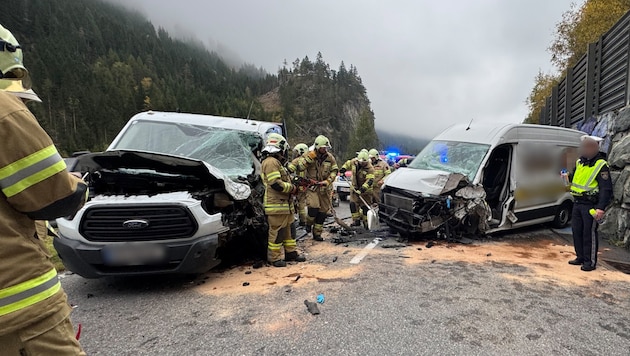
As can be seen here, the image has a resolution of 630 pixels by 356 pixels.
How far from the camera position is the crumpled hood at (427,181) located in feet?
20.2

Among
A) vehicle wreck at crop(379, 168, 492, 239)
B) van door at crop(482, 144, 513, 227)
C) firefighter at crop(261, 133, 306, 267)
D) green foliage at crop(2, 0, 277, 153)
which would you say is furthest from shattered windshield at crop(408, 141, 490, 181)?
green foliage at crop(2, 0, 277, 153)

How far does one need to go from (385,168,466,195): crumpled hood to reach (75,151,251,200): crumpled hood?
3.19 metres

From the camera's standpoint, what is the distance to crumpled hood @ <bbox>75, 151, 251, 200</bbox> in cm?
416

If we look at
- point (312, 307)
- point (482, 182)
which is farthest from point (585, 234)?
point (312, 307)

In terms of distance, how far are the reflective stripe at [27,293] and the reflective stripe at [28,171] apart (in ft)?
1.11

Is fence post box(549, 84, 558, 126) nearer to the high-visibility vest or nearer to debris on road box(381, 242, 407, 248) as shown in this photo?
the high-visibility vest

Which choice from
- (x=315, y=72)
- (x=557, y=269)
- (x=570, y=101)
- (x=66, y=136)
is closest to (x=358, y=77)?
(x=315, y=72)

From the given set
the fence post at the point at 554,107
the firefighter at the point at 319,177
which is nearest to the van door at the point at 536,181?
the firefighter at the point at 319,177

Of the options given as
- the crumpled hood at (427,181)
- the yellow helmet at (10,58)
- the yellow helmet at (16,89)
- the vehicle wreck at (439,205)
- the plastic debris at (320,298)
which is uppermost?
the yellow helmet at (10,58)

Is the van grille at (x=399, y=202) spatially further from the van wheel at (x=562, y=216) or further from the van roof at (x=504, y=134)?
the van wheel at (x=562, y=216)

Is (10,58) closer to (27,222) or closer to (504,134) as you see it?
(27,222)

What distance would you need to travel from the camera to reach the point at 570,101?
459 inches

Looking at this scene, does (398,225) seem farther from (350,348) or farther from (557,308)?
(350,348)

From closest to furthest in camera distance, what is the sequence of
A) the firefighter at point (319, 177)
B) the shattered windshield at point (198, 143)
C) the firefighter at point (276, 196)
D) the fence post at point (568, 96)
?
the firefighter at point (276, 196)
the shattered windshield at point (198, 143)
the firefighter at point (319, 177)
the fence post at point (568, 96)
